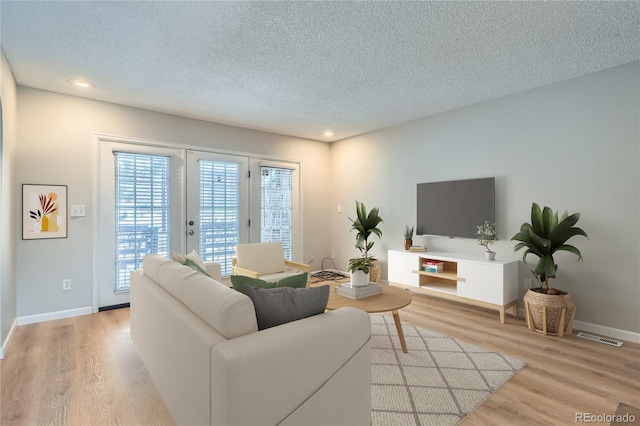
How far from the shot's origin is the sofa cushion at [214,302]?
1372 millimetres

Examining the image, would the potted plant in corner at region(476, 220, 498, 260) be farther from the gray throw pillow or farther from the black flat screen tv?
the gray throw pillow

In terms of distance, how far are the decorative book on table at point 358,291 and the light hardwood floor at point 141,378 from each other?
90 cm

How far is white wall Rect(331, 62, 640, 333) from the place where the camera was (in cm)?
301

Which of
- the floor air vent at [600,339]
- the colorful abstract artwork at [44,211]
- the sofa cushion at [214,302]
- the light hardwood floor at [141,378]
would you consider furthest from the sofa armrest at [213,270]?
the floor air vent at [600,339]

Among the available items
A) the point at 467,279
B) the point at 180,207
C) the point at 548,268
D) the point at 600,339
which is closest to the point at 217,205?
the point at 180,207

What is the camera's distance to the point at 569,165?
3359mm

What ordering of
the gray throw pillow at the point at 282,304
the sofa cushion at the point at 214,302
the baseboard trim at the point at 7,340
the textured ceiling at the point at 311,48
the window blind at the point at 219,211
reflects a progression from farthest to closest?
the window blind at the point at 219,211, the baseboard trim at the point at 7,340, the textured ceiling at the point at 311,48, the gray throw pillow at the point at 282,304, the sofa cushion at the point at 214,302

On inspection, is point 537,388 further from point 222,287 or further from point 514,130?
point 514,130

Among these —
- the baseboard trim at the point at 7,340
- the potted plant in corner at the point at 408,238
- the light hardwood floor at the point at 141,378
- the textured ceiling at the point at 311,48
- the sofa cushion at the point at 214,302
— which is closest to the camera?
the sofa cushion at the point at 214,302

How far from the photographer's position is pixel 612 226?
3084 millimetres

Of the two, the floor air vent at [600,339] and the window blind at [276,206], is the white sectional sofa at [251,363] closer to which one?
the floor air vent at [600,339]

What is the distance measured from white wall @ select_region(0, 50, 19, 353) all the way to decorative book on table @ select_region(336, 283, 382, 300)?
9.30ft

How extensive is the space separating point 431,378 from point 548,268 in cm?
170

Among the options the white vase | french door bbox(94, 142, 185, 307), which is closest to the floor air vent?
the white vase
